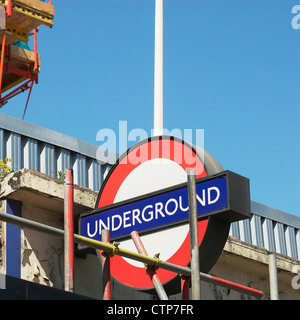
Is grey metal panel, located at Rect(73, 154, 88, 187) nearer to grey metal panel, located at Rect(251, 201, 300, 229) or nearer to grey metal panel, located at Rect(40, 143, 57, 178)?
grey metal panel, located at Rect(40, 143, 57, 178)

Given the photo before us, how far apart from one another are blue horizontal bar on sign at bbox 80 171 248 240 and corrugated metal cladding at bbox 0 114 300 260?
27.1 m

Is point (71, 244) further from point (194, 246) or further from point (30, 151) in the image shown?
point (30, 151)

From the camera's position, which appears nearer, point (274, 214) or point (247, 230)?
point (247, 230)

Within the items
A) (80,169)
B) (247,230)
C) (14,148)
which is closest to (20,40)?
(14,148)

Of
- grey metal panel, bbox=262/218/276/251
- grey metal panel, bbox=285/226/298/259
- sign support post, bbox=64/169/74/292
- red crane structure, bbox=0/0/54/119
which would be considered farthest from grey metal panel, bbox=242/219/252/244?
sign support post, bbox=64/169/74/292

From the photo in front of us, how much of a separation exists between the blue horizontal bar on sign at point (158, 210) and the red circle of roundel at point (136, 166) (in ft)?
0.73

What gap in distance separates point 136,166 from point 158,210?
0.87 metres

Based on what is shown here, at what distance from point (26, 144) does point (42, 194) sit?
2964cm

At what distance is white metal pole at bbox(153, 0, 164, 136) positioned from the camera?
14.3 meters

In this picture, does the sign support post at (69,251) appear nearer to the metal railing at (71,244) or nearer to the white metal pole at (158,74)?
the metal railing at (71,244)

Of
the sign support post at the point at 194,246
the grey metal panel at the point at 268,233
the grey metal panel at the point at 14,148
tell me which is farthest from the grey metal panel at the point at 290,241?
the sign support post at the point at 194,246

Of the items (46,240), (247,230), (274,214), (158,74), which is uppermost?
(274,214)

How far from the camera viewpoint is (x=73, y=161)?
41.7 meters

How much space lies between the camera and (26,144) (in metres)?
40.1
